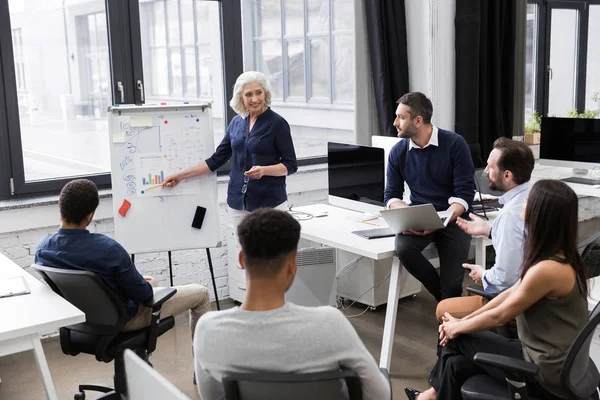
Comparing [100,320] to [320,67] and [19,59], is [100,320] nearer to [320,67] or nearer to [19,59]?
[19,59]

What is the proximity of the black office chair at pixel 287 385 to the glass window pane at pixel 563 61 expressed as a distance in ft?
19.2

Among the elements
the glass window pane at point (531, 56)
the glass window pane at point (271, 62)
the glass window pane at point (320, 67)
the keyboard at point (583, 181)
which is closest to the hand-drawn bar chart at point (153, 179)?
the glass window pane at point (271, 62)

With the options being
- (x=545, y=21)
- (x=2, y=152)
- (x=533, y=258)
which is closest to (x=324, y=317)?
(x=533, y=258)

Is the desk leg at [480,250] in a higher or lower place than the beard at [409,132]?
lower

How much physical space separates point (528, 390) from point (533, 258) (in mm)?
420

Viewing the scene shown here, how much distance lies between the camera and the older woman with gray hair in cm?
374

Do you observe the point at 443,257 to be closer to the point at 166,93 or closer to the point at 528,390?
the point at 528,390

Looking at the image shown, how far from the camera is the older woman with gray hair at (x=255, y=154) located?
12.3ft

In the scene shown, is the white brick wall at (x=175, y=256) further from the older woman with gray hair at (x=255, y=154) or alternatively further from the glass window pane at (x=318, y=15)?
the glass window pane at (x=318, y=15)

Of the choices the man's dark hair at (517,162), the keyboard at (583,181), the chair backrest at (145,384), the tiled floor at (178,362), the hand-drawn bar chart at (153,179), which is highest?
the man's dark hair at (517,162)

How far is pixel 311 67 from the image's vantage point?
539cm

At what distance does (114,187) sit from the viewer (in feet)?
12.4

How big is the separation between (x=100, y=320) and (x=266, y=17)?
3071 millimetres

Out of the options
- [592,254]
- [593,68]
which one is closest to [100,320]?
[592,254]
